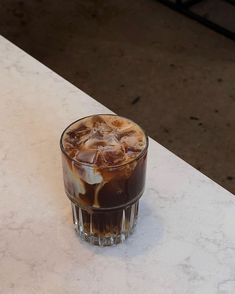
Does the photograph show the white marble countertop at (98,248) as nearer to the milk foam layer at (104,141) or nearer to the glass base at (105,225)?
the glass base at (105,225)

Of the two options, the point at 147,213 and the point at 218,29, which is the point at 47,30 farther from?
the point at 147,213

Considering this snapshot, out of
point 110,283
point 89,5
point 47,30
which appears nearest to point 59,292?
point 110,283

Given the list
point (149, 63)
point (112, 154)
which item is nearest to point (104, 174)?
point (112, 154)

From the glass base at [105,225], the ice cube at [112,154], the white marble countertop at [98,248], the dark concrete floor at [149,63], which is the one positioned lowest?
the dark concrete floor at [149,63]

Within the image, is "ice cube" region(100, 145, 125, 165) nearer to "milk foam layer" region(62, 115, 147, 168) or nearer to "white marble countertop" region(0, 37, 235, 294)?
"milk foam layer" region(62, 115, 147, 168)

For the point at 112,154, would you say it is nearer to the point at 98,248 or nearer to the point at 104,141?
the point at 104,141

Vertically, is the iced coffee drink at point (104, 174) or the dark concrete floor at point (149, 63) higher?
the iced coffee drink at point (104, 174)

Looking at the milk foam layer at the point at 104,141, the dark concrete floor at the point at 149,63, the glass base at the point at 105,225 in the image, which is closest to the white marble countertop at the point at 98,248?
the glass base at the point at 105,225

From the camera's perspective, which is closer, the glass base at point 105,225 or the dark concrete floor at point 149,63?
the glass base at point 105,225
